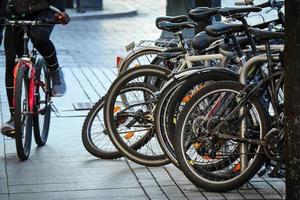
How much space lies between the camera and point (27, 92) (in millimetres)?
6656

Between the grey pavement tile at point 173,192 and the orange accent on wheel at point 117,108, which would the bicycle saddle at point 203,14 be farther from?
the grey pavement tile at point 173,192

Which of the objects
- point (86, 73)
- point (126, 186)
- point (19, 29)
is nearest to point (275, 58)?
point (126, 186)

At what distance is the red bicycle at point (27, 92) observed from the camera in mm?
6422

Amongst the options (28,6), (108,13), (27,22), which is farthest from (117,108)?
(108,13)

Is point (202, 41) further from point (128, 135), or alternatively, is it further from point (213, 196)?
point (213, 196)

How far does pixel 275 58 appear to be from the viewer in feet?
18.4

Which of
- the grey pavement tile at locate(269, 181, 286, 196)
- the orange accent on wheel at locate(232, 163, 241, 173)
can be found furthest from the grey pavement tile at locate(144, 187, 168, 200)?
the grey pavement tile at locate(269, 181, 286, 196)

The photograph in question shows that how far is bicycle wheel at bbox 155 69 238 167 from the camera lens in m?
5.80

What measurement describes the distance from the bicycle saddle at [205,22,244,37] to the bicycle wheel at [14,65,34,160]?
1648mm

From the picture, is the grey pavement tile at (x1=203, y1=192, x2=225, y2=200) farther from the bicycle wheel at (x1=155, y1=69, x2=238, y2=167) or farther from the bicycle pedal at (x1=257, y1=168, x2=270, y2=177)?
the bicycle pedal at (x1=257, y1=168, x2=270, y2=177)

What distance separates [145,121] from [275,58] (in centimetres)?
138

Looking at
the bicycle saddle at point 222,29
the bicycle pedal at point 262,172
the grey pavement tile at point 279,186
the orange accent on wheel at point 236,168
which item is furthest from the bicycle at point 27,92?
the grey pavement tile at point 279,186

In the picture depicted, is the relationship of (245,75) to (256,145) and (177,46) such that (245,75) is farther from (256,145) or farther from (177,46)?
(177,46)

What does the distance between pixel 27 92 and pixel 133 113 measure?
2.99 feet
